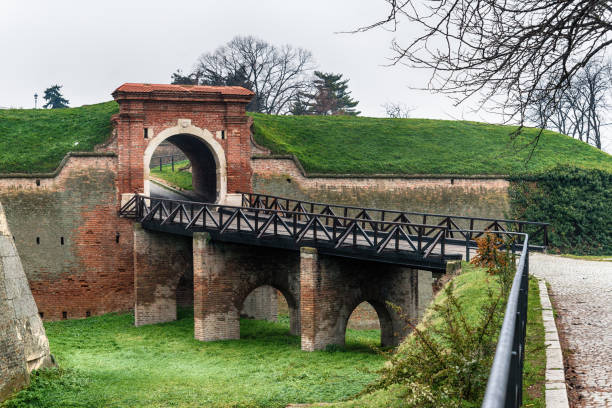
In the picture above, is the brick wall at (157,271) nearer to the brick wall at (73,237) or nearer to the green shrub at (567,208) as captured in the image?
the brick wall at (73,237)

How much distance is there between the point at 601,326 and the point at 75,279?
1811cm

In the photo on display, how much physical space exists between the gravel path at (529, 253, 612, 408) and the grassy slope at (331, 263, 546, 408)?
0.28 meters

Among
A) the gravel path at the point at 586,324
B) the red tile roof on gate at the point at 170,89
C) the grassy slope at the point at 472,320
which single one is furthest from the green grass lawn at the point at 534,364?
the red tile roof on gate at the point at 170,89

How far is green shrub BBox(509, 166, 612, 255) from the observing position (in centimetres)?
2647

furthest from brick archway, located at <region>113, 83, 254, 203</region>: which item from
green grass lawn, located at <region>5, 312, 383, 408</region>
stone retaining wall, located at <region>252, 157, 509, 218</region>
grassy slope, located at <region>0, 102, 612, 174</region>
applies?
green grass lawn, located at <region>5, 312, 383, 408</region>

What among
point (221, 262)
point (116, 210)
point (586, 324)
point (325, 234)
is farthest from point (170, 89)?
point (586, 324)

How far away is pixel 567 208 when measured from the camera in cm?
2644

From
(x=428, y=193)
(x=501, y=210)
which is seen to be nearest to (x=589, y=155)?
(x=501, y=210)

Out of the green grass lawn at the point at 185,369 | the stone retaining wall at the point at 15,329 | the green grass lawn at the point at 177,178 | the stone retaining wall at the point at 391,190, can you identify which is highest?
the green grass lawn at the point at 177,178

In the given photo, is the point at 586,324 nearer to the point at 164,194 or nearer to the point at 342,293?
the point at 342,293

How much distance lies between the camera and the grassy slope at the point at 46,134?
882 inches

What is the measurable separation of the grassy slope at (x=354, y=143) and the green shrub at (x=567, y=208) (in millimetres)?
1026

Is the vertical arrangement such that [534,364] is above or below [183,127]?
below

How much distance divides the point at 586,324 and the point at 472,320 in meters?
1.59
